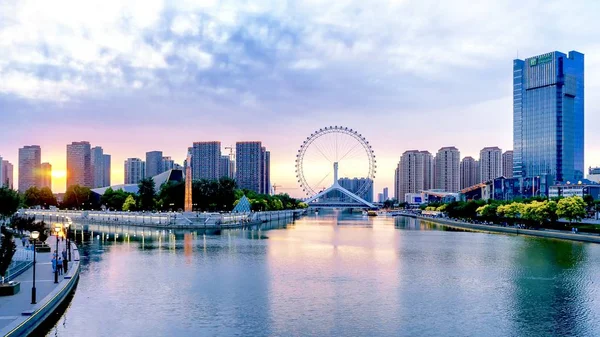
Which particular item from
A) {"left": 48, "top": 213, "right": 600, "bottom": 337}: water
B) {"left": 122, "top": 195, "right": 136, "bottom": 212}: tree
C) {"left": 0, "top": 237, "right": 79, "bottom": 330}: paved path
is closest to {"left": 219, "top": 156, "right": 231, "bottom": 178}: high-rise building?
{"left": 122, "top": 195, "right": 136, "bottom": 212}: tree

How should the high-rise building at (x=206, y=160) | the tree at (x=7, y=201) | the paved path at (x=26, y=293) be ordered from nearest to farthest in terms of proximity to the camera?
the paved path at (x=26, y=293) → the tree at (x=7, y=201) → the high-rise building at (x=206, y=160)

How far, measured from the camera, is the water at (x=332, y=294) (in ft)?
59.7

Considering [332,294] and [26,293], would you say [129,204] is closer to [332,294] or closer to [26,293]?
[332,294]

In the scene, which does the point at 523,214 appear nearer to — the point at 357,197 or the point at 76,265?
the point at 76,265

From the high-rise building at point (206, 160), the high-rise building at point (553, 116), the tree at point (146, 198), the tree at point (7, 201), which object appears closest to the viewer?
the tree at point (7, 201)

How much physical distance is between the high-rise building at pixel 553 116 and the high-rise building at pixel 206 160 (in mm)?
98438

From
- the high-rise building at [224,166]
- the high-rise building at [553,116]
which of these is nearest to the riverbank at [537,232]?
the high-rise building at [553,116]

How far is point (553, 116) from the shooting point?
146125 mm

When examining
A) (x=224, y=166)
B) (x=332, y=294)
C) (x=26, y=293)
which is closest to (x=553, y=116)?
(x=224, y=166)

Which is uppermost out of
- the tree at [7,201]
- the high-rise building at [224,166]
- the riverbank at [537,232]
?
the high-rise building at [224,166]

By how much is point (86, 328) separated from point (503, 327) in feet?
44.5

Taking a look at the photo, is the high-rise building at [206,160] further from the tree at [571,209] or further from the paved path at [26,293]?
the paved path at [26,293]

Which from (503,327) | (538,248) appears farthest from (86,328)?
(538,248)

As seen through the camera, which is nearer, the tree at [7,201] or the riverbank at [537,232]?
the tree at [7,201]
